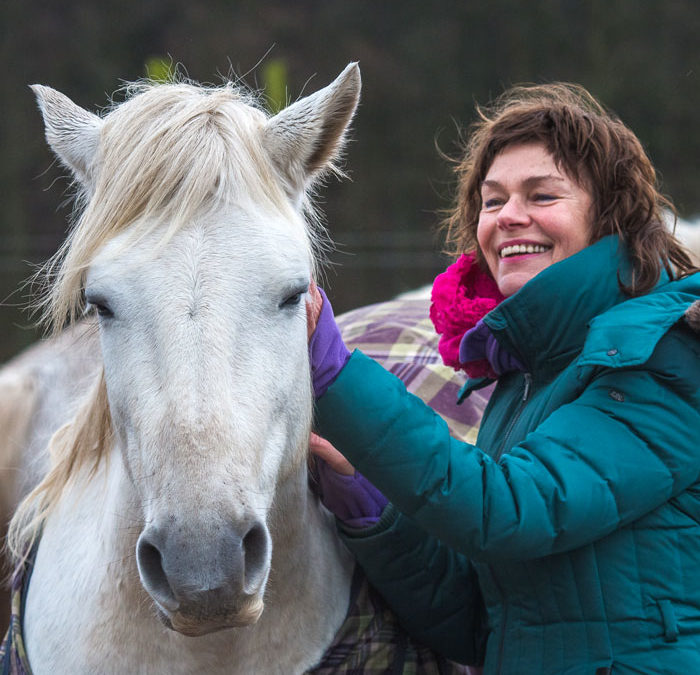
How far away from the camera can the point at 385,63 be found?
11.1 m

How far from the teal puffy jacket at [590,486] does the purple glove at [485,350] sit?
227mm

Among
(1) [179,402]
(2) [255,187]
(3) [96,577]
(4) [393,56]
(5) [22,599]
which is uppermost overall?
(2) [255,187]

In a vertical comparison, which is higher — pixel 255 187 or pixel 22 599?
pixel 255 187

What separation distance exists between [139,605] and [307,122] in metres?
1.02

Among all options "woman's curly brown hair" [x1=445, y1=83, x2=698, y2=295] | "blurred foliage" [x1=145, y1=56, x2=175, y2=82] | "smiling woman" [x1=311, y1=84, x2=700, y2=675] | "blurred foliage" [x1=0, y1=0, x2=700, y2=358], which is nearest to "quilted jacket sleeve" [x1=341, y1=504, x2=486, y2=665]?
Result: "smiling woman" [x1=311, y1=84, x2=700, y2=675]

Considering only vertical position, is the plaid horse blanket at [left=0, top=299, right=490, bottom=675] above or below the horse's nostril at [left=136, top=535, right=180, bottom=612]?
below

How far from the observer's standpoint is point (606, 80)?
1016cm

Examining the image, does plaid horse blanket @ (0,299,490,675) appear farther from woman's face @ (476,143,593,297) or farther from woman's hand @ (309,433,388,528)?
woman's face @ (476,143,593,297)

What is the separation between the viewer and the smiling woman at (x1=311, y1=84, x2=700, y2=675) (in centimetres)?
139

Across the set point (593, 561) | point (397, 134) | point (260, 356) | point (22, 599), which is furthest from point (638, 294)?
point (397, 134)

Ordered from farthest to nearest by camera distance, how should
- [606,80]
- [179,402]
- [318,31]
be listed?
[318,31], [606,80], [179,402]

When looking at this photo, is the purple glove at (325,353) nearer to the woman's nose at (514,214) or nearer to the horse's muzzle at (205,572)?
the horse's muzzle at (205,572)

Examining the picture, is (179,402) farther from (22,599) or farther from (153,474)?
(22,599)

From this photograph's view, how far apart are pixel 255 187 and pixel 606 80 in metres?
9.68
